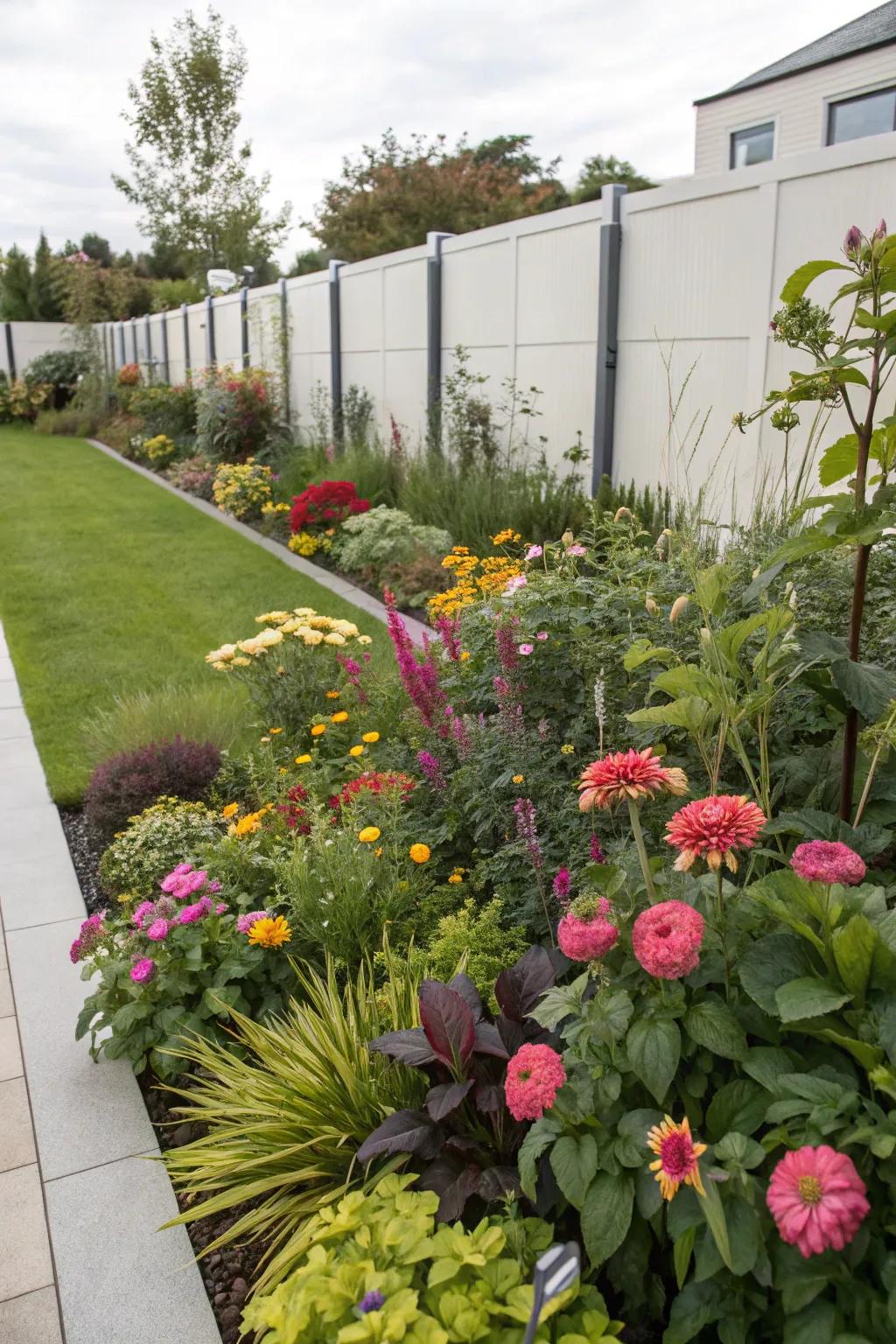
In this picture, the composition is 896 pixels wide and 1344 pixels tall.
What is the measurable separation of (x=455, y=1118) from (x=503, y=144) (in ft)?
125

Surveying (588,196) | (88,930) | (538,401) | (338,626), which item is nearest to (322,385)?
(538,401)

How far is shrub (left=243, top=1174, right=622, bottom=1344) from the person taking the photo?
1364 mm

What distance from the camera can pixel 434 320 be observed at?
9.53 meters

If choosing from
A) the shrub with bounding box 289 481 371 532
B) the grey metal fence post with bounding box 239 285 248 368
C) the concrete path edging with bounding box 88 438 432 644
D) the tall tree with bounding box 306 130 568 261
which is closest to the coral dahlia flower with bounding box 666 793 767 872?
the concrete path edging with bounding box 88 438 432 644

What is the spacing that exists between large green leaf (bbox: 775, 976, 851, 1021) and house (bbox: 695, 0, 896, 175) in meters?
14.1

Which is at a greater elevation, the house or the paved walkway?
the house

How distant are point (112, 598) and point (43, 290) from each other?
83.1 ft

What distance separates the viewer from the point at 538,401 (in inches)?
318

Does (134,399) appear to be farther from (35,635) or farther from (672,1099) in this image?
(672,1099)

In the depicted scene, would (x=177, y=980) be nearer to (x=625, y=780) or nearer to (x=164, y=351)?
(x=625, y=780)

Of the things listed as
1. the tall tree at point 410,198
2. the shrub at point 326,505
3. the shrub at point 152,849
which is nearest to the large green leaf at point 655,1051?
the shrub at point 152,849

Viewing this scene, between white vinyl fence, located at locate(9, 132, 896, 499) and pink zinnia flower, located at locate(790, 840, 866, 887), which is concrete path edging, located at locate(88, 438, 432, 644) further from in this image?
pink zinnia flower, located at locate(790, 840, 866, 887)

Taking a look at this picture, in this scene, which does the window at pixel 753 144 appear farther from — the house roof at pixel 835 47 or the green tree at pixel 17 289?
the green tree at pixel 17 289

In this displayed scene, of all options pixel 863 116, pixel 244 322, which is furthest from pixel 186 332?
pixel 863 116
